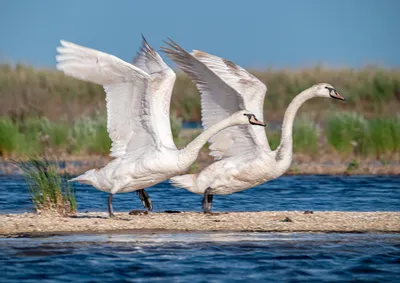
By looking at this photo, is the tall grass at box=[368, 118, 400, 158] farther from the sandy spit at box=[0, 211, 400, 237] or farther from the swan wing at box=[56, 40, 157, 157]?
the swan wing at box=[56, 40, 157, 157]

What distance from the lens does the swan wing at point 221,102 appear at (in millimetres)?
13741

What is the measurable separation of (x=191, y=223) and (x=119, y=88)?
6.44ft

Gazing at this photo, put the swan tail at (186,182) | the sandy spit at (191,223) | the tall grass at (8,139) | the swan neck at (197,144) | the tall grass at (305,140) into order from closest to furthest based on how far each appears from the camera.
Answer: the sandy spit at (191,223)
the swan neck at (197,144)
the swan tail at (186,182)
the tall grass at (8,139)
the tall grass at (305,140)

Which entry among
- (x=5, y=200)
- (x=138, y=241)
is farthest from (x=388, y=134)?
(x=138, y=241)

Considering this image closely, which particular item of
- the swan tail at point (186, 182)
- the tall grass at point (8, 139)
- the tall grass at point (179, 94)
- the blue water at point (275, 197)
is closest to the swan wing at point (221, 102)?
the swan tail at point (186, 182)

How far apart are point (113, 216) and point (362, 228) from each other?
315 centimetres

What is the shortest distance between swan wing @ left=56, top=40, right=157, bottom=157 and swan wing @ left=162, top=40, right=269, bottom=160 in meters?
0.92

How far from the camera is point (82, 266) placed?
35.0 feet

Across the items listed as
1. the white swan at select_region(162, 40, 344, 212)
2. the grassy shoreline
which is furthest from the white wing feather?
the grassy shoreline

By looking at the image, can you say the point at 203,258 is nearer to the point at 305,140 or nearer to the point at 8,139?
the point at 8,139

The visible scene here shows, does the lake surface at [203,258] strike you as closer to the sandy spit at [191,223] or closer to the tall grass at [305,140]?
the sandy spit at [191,223]

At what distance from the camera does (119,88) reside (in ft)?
43.2

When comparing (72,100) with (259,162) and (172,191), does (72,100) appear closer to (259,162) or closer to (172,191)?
(172,191)

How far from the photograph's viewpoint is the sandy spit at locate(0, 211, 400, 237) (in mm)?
12367
